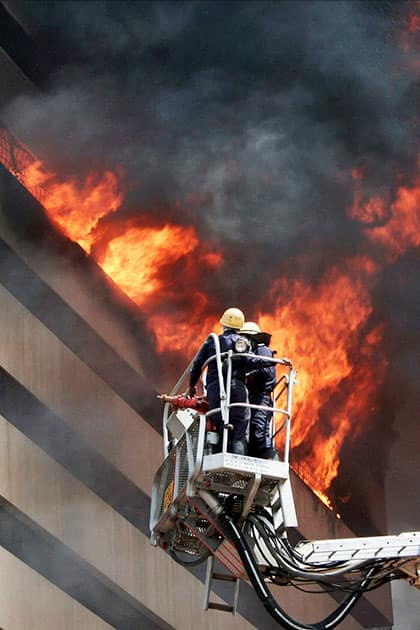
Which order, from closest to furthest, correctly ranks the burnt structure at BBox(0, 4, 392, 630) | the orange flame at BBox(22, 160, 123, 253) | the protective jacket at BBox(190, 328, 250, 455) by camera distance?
the protective jacket at BBox(190, 328, 250, 455), the burnt structure at BBox(0, 4, 392, 630), the orange flame at BBox(22, 160, 123, 253)

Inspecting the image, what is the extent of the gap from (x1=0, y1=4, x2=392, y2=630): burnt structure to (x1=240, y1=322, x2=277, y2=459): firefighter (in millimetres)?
7174

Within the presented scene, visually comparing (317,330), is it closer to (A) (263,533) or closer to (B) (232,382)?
(B) (232,382)

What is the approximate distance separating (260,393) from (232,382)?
0.54 m

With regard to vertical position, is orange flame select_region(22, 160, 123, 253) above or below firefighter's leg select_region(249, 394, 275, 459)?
above

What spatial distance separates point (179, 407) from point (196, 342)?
780 centimetres

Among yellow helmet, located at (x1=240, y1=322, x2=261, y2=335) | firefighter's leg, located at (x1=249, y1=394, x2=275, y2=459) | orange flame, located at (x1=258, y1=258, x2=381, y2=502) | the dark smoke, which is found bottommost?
firefighter's leg, located at (x1=249, y1=394, x2=275, y2=459)

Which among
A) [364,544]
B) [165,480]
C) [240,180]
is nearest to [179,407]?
[165,480]

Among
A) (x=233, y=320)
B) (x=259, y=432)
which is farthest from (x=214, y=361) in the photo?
(x=259, y=432)

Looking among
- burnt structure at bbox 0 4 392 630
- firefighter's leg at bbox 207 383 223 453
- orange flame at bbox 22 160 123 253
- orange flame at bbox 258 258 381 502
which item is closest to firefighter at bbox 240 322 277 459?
firefighter's leg at bbox 207 383 223 453

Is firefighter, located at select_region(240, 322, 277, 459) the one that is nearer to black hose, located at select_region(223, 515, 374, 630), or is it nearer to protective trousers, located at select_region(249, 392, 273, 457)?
protective trousers, located at select_region(249, 392, 273, 457)

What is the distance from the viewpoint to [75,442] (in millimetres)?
19172

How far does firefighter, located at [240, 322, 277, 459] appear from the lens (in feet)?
39.1

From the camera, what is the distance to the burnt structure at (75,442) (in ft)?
60.6

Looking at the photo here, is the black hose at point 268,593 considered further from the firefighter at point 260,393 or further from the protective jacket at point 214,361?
the protective jacket at point 214,361
